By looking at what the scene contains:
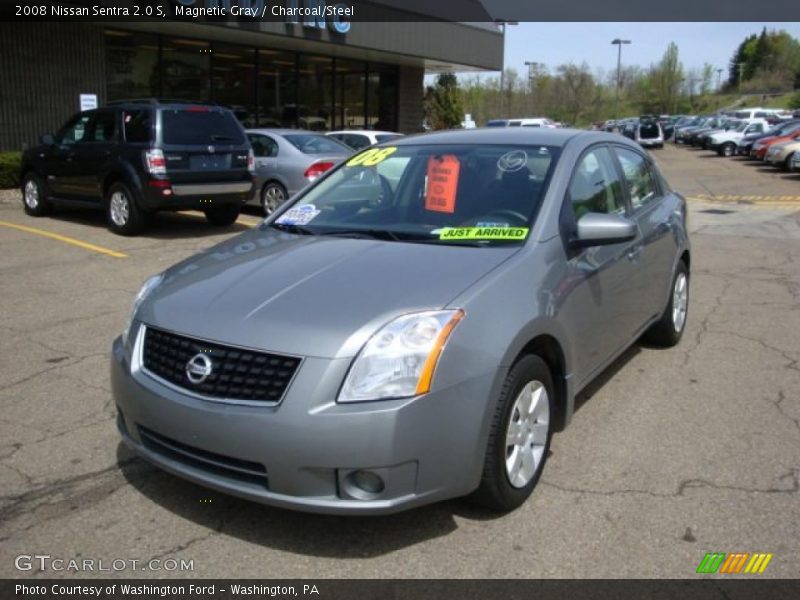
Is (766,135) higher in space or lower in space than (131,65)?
lower

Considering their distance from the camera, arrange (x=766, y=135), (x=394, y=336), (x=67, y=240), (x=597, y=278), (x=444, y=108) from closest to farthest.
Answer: (x=394, y=336) < (x=597, y=278) < (x=67, y=240) < (x=766, y=135) < (x=444, y=108)

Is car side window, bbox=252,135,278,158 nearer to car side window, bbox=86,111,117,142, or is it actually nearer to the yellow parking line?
car side window, bbox=86,111,117,142

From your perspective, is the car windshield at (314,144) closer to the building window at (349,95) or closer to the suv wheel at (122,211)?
the suv wheel at (122,211)

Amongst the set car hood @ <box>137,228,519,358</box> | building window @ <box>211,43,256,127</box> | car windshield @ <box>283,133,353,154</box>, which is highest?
building window @ <box>211,43,256,127</box>

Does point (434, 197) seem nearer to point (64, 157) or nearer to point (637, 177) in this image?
point (637, 177)

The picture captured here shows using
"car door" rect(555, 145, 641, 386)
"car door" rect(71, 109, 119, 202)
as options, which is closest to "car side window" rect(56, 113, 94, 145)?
"car door" rect(71, 109, 119, 202)

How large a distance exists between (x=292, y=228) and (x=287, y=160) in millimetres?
→ 7992

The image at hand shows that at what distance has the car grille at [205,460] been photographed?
2.85 metres

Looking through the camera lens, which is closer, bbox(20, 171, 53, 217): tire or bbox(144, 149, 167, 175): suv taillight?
bbox(144, 149, 167, 175): suv taillight

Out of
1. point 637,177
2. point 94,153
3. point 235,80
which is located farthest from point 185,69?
point 637,177

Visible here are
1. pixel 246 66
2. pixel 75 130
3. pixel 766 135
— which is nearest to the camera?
pixel 75 130

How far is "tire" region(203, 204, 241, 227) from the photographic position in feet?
37.2

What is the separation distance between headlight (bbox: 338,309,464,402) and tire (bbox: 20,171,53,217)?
10458 mm

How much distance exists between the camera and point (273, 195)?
479 inches
